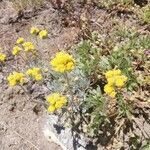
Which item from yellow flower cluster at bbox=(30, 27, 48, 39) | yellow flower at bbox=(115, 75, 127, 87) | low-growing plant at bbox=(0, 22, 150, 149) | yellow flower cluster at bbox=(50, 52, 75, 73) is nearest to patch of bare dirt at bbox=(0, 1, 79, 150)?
low-growing plant at bbox=(0, 22, 150, 149)

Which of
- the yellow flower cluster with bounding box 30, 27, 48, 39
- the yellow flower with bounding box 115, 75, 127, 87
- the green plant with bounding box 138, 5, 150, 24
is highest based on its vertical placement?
the yellow flower with bounding box 115, 75, 127, 87

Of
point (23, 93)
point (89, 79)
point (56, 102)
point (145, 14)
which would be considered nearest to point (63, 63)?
point (56, 102)

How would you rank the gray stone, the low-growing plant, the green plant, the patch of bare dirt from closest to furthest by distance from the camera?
the low-growing plant < the gray stone < the patch of bare dirt < the green plant

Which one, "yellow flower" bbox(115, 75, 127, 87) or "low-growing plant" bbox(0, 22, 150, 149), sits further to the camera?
"low-growing plant" bbox(0, 22, 150, 149)

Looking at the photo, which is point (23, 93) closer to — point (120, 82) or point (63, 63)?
point (63, 63)

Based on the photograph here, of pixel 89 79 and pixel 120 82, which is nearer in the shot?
pixel 120 82

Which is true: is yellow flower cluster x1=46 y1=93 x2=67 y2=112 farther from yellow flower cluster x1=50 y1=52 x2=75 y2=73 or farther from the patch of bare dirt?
the patch of bare dirt

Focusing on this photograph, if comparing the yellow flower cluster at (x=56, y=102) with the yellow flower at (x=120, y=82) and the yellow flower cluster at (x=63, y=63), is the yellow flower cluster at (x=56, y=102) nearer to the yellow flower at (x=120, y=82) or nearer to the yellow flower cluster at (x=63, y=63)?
the yellow flower cluster at (x=63, y=63)

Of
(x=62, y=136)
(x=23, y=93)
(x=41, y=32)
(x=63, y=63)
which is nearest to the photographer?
(x=63, y=63)

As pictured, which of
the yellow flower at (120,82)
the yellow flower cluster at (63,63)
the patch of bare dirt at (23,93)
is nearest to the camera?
the yellow flower at (120,82)

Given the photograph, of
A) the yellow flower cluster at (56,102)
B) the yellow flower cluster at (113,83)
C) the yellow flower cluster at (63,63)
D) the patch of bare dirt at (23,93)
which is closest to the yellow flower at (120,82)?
the yellow flower cluster at (113,83)

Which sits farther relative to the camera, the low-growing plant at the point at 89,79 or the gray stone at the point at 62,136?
the gray stone at the point at 62,136
